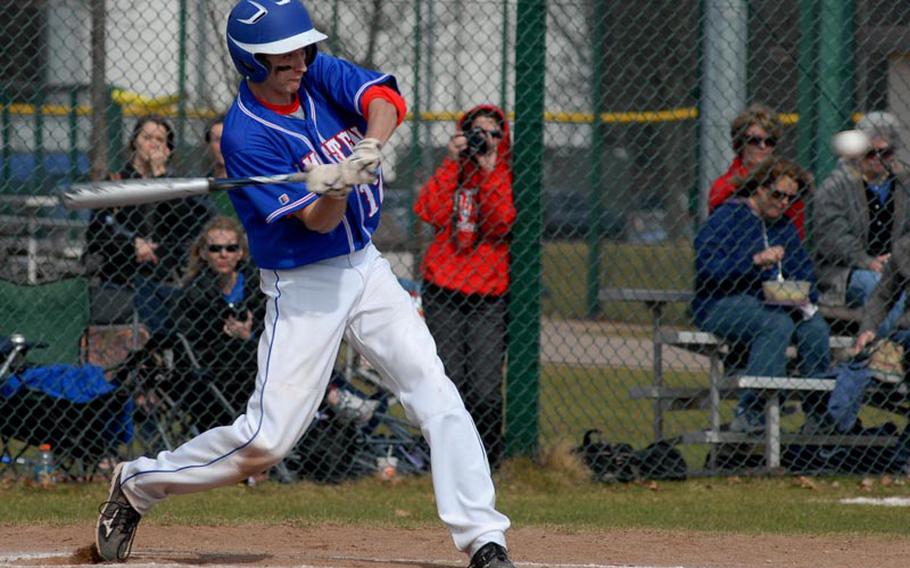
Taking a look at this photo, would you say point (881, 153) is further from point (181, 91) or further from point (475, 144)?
point (181, 91)

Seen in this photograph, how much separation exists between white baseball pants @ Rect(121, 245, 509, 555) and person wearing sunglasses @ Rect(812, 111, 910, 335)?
12.4 feet

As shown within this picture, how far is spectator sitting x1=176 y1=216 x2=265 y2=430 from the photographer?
6.75 meters

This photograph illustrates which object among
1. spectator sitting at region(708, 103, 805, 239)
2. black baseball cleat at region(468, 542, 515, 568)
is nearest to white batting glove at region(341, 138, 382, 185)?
black baseball cleat at region(468, 542, 515, 568)

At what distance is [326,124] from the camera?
14.2 feet

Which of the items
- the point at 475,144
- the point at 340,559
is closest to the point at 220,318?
the point at 475,144

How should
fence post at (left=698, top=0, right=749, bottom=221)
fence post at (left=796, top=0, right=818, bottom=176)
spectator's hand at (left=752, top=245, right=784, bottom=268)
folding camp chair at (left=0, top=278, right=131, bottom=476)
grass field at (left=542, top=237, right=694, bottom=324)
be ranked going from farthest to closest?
grass field at (left=542, top=237, right=694, bottom=324), fence post at (left=796, top=0, right=818, bottom=176), fence post at (left=698, top=0, right=749, bottom=221), spectator's hand at (left=752, top=245, right=784, bottom=268), folding camp chair at (left=0, top=278, right=131, bottom=476)

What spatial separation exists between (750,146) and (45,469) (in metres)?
3.81

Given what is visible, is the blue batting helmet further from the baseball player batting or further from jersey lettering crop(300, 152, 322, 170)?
jersey lettering crop(300, 152, 322, 170)

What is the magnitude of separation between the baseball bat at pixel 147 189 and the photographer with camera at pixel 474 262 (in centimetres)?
287

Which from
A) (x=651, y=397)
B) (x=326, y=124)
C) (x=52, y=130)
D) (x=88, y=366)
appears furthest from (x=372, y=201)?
(x=52, y=130)

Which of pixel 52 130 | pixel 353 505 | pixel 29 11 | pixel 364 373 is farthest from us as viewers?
pixel 52 130

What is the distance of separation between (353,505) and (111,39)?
2.53 meters

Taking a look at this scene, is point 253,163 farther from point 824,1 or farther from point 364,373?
point 824,1

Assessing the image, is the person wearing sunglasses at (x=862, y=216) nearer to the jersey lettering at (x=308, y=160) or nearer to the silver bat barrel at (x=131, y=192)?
the jersey lettering at (x=308, y=160)
